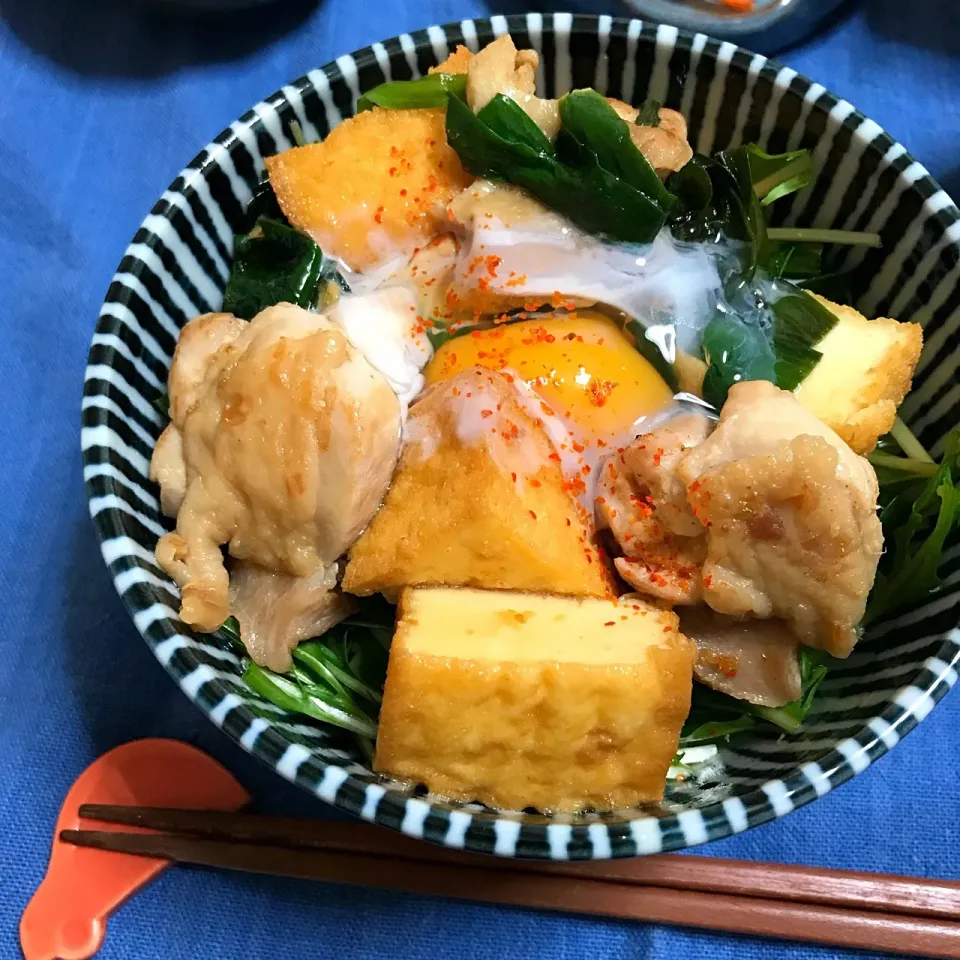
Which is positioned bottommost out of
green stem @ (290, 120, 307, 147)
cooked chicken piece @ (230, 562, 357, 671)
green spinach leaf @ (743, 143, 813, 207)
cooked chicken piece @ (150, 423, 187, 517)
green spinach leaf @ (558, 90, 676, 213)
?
cooked chicken piece @ (230, 562, 357, 671)

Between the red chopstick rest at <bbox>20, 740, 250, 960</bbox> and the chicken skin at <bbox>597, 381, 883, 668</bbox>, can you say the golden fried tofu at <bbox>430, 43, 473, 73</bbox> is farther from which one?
the red chopstick rest at <bbox>20, 740, 250, 960</bbox>

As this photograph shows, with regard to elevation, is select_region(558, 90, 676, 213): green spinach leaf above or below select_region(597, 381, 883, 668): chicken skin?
above

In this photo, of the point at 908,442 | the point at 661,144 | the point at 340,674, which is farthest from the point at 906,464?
the point at 340,674

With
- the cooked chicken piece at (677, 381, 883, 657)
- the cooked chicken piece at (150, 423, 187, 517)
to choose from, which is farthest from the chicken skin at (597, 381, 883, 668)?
the cooked chicken piece at (150, 423, 187, 517)

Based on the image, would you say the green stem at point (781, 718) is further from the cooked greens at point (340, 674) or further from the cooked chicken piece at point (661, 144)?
the cooked chicken piece at point (661, 144)

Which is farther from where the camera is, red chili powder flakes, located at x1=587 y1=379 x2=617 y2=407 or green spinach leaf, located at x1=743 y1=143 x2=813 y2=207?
green spinach leaf, located at x1=743 y1=143 x2=813 y2=207

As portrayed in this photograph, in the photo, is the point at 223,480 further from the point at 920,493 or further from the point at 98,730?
the point at 920,493

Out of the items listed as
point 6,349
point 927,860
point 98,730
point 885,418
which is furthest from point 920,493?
point 6,349
